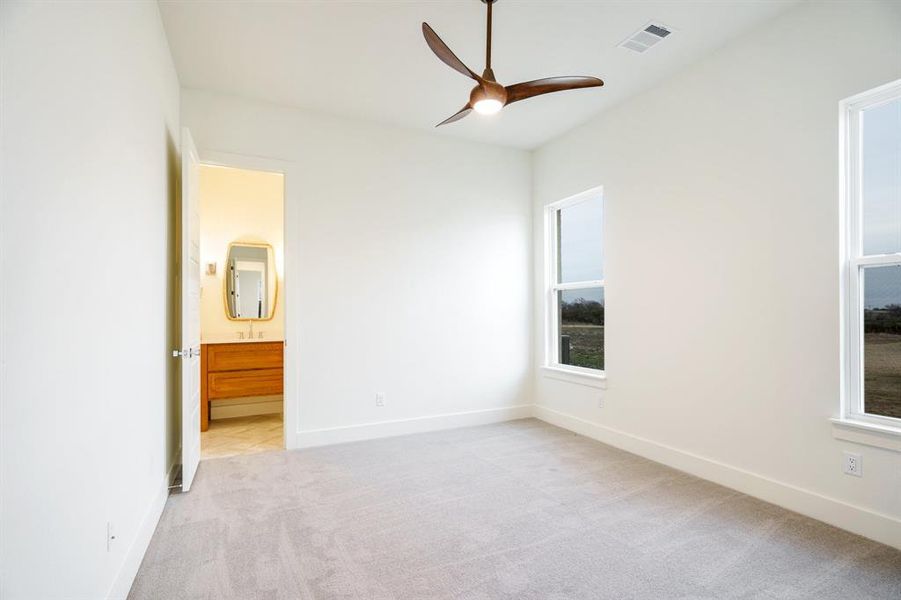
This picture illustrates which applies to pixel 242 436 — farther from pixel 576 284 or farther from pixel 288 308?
pixel 576 284

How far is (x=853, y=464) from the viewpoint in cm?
251

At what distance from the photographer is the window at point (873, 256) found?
2473 mm

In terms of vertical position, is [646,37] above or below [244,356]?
above

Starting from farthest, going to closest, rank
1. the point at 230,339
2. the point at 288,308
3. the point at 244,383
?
1. the point at 230,339
2. the point at 244,383
3. the point at 288,308

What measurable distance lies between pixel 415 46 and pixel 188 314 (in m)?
2.34

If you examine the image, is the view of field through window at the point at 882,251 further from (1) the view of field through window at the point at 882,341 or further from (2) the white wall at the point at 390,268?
(2) the white wall at the point at 390,268

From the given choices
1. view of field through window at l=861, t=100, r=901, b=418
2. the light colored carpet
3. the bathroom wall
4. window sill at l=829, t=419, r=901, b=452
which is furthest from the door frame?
view of field through window at l=861, t=100, r=901, b=418

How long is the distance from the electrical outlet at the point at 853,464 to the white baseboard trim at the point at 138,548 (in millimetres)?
3499

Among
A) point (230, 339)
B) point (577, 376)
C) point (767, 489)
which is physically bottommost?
point (767, 489)

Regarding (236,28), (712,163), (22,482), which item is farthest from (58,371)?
(712,163)

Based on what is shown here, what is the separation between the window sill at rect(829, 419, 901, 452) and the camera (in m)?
2.34

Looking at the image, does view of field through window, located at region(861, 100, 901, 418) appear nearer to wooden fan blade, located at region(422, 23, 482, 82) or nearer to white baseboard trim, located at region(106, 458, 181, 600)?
wooden fan blade, located at region(422, 23, 482, 82)

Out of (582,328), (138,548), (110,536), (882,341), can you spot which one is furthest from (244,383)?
(882,341)

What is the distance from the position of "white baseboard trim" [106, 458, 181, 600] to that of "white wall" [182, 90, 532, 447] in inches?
50.5
